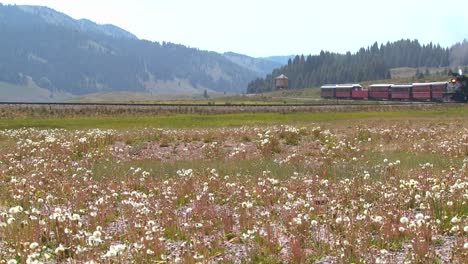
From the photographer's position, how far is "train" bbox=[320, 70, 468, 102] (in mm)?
87688

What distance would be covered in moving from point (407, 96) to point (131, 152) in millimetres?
90938

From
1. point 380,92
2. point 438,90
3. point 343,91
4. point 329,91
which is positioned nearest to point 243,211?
point 438,90

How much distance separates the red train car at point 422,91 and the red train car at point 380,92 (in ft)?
38.8

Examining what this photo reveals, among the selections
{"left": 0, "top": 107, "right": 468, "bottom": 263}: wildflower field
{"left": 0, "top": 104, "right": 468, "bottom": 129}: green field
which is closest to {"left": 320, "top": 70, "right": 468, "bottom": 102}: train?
{"left": 0, "top": 104, "right": 468, "bottom": 129}: green field

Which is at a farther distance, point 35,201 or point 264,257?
point 35,201

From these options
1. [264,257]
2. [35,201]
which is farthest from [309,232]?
[35,201]

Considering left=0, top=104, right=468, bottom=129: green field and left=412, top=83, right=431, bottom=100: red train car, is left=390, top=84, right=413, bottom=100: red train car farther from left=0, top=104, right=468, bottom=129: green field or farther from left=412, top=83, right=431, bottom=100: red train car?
left=0, top=104, right=468, bottom=129: green field

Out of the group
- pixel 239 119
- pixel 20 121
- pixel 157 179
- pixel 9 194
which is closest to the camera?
pixel 9 194

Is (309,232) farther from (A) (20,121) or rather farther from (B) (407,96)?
(B) (407,96)

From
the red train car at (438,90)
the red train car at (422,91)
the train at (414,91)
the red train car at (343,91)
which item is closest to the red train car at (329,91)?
the train at (414,91)

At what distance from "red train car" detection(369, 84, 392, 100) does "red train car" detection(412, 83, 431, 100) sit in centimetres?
1182

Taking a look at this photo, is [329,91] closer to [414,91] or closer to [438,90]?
[414,91]

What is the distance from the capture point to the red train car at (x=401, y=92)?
106081 millimetres

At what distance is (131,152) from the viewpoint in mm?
26875
